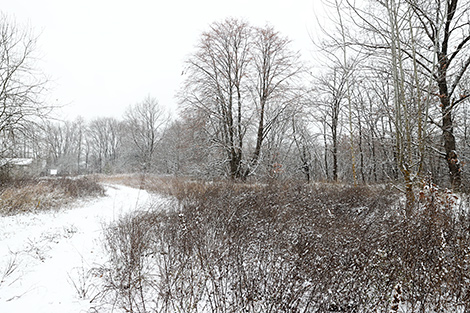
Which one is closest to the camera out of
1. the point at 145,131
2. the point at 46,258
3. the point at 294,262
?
the point at 294,262

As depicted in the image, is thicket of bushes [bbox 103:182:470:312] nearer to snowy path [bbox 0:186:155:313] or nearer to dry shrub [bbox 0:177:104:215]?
snowy path [bbox 0:186:155:313]

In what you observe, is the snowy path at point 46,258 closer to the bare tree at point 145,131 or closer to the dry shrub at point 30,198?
the dry shrub at point 30,198

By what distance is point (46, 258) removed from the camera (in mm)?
4625

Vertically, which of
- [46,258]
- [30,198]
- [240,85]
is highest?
[240,85]

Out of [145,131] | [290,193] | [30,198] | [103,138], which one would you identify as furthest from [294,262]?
[103,138]

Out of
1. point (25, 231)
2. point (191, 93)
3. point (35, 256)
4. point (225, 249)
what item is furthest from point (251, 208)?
point (191, 93)

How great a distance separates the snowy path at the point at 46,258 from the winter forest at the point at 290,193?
0.87 feet

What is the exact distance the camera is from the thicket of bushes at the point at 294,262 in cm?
243

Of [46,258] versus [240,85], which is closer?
[46,258]

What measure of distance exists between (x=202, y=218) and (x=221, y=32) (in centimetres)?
1192

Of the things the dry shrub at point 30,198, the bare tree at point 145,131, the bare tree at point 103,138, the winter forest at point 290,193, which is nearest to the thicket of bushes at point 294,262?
the winter forest at point 290,193

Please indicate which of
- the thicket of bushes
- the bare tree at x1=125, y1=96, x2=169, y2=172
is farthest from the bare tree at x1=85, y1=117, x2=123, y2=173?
the thicket of bushes

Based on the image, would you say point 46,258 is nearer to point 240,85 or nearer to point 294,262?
point 294,262

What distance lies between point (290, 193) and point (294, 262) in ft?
13.4
